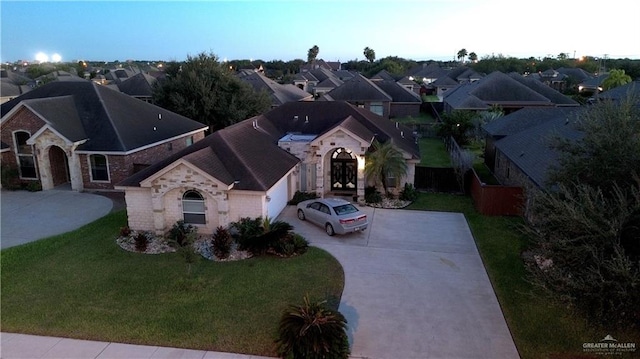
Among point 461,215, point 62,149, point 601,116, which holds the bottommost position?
point 461,215

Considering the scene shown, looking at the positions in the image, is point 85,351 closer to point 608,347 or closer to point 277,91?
point 608,347

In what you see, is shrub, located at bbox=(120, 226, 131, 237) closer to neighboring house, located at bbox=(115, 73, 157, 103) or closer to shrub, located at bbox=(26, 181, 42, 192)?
shrub, located at bbox=(26, 181, 42, 192)

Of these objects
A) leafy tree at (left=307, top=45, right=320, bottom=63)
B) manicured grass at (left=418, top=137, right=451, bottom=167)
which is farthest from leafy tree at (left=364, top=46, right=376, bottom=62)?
manicured grass at (left=418, top=137, right=451, bottom=167)

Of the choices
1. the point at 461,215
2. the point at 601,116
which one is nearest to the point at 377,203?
the point at 461,215

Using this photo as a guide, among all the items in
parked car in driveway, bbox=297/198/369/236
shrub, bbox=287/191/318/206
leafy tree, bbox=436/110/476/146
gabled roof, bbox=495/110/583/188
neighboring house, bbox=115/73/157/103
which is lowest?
shrub, bbox=287/191/318/206

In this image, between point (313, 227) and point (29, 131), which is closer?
point (313, 227)

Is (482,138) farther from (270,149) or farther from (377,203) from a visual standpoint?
(270,149)
